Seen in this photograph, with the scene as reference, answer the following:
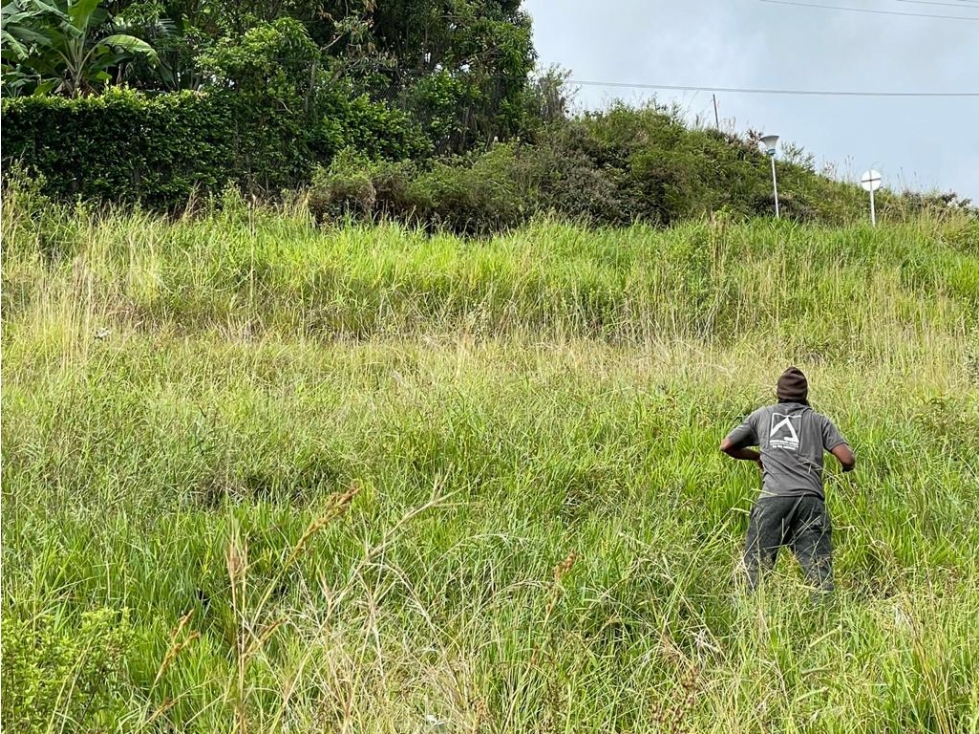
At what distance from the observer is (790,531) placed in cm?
384

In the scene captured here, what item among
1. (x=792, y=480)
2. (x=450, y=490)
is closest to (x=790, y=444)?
(x=792, y=480)

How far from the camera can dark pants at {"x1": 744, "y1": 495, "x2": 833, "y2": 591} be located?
3758mm

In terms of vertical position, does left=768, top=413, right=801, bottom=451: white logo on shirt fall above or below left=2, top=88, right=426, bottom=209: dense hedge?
below

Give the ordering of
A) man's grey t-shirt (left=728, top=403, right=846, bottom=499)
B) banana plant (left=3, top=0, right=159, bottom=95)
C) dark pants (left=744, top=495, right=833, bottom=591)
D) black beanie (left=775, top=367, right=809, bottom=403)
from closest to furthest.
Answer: dark pants (left=744, top=495, right=833, bottom=591) → man's grey t-shirt (left=728, top=403, right=846, bottom=499) → black beanie (left=775, top=367, right=809, bottom=403) → banana plant (left=3, top=0, right=159, bottom=95)

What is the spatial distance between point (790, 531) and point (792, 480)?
26cm

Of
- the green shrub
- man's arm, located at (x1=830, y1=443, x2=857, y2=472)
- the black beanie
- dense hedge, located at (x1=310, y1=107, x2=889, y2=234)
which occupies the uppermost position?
dense hedge, located at (x1=310, y1=107, x2=889, y2=234)

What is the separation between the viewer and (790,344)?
803 cm

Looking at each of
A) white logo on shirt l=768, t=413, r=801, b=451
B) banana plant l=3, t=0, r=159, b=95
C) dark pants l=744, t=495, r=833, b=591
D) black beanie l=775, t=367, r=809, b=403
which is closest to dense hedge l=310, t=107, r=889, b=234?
banana plant l=3, t=0, r=159, b=95

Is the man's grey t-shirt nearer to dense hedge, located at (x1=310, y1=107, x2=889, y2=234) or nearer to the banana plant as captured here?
dense hedge, located at (x1=310, y1=107, x2=889, y2=234)

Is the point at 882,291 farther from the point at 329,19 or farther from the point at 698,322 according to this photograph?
the point at 329,19

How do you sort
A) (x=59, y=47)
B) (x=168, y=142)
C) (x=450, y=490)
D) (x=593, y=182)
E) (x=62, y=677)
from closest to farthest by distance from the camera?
1. (x=62, y=677)
2. (x=450, y=490)
3. (x=168, y=142)
4. (x=59, y=47)
5. (x=593, y=182)

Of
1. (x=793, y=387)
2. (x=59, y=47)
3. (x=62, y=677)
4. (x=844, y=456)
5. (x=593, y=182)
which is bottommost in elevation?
(x=62, y=677)

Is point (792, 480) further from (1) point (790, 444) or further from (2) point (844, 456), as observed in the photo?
(2) point (844, 456)

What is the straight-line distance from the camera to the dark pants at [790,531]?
376cm
